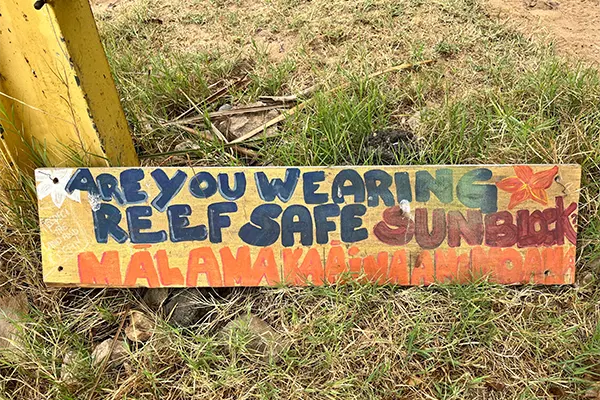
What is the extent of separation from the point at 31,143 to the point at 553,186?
2.18 metres

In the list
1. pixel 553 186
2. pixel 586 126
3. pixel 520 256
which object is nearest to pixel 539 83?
pixel 586 126

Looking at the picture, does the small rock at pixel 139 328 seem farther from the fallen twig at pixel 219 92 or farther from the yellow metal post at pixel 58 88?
the fallen twig at pixel 219 92

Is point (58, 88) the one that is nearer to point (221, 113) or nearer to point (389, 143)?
point (221, 113)

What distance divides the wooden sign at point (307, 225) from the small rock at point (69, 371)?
1.05 feet

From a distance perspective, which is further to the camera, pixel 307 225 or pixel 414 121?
pixel 414 121

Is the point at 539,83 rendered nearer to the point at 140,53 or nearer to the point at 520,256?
the point at 520,256

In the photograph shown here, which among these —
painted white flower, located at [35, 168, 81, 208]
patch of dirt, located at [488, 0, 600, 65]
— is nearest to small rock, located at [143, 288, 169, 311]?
painted white flower, located at [35, 168, 81, 208]

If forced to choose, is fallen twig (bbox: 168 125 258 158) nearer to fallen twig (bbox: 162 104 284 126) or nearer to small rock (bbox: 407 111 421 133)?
fallen twig (bbox: 162 104 284 126)

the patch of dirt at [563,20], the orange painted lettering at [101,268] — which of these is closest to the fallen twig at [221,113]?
the orange painted lettering at [101,268]

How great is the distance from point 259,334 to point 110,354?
22.5 inches

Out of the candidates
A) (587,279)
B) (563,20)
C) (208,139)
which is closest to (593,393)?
(587,279)

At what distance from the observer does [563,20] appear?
357 centimetres

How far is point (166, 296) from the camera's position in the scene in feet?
7.27

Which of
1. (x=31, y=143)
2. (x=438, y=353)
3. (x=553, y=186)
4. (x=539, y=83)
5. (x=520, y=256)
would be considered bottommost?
(x=438, y=353)
